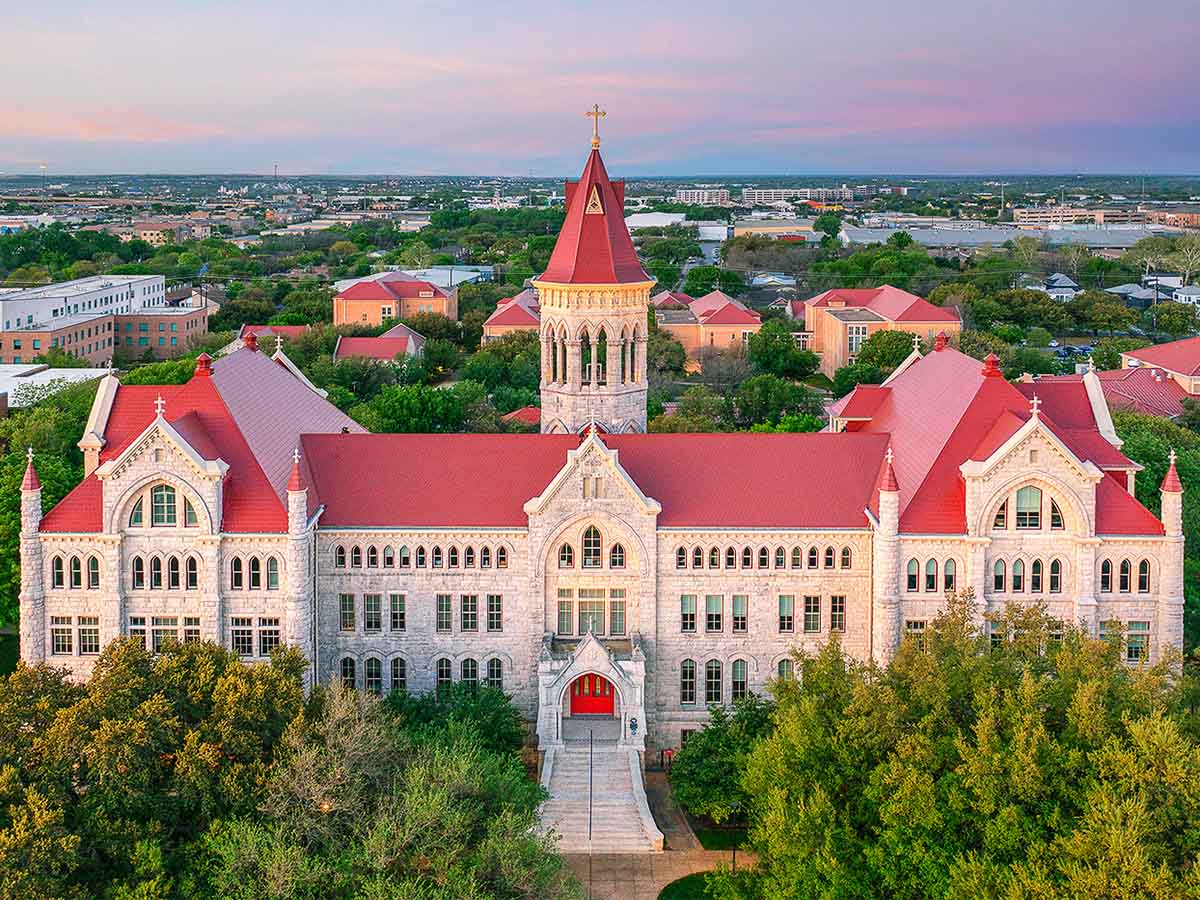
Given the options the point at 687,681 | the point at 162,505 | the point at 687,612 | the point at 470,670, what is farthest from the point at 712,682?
→ the point at 162,505

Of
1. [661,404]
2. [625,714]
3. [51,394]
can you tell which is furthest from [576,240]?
[51,394]

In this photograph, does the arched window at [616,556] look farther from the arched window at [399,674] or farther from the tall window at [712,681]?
the arched window at [399,674]

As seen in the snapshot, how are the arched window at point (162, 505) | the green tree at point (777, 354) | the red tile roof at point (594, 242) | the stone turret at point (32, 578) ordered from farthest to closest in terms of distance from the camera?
the green tree at point (777, 354) < the red tile roof at point (594, 242) < the arched window at point (162, 505) < the stone turret at point (32, 578)

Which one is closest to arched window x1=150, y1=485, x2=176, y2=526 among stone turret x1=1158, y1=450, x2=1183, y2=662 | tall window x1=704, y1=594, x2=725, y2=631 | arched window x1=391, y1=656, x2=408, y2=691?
arched window x1=391, y1=656, x2=408, y2=691

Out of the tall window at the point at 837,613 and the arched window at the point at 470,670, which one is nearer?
the tall window at the point at 837,613

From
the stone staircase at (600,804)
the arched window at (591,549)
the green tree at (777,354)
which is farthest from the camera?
the green tree at (777,354)

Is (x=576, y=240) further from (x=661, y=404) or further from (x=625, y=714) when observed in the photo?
(x=661, y=404)

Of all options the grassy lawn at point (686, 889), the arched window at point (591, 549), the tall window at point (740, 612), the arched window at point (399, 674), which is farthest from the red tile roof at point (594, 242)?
the grassy lawn at point (686, 889)
